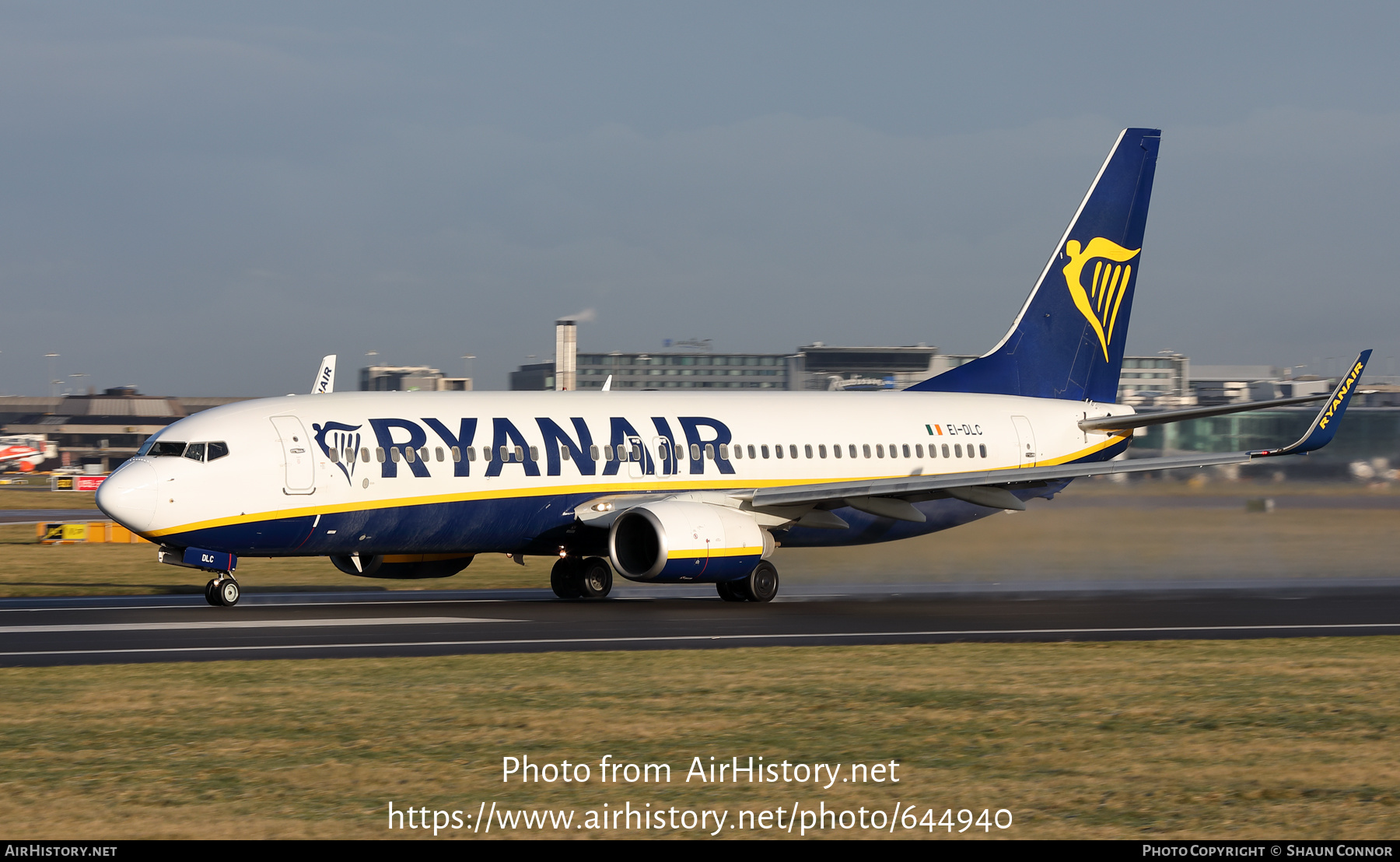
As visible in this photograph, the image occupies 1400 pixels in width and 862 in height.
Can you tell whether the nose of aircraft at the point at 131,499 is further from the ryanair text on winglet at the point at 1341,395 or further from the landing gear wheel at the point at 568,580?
the ryanair text on winglet at the point at 1341,395

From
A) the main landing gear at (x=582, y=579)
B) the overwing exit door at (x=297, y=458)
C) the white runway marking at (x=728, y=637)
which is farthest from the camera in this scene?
the main landing gear at (x=582, y=579)

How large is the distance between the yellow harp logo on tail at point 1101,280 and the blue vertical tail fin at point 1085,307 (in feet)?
0.06

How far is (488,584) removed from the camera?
116 ft

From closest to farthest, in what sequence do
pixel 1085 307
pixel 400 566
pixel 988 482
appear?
1. pixel 988 482
2. pixel 400 566
3. pixel 1085 307

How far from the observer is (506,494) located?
28250 mm

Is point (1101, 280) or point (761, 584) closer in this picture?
point (761, 584)

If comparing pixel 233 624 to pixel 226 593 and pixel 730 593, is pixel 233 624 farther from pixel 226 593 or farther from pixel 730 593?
pixel 730 593

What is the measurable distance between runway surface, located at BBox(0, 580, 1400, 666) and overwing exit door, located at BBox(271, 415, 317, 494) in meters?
2.14

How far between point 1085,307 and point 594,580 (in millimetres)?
14554

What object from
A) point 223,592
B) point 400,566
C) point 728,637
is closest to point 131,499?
point 223,592

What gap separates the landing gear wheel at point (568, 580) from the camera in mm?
30172

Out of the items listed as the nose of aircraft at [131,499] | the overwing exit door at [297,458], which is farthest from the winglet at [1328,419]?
the nose of aircraft at [131,499]

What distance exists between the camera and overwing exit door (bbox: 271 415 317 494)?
26.6m

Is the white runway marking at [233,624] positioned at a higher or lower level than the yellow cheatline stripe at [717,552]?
lower
